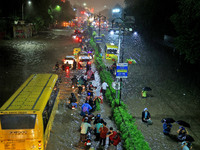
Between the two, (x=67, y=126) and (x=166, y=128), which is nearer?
(x=166, y=128)

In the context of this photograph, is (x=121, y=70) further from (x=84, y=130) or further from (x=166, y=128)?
(x=84, y=130)

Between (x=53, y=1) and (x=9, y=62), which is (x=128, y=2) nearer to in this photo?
(x=53, y=1)

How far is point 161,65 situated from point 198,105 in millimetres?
14978

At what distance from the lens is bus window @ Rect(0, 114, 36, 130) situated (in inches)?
316

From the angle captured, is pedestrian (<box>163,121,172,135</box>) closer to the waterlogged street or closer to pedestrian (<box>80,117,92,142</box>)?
the waterlogged street

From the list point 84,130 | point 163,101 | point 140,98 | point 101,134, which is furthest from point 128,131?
point 163,101

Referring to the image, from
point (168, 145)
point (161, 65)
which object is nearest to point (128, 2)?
point (161, 65)

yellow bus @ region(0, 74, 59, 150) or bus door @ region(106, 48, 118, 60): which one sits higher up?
bus door @ region(106, 48, 118, 60)

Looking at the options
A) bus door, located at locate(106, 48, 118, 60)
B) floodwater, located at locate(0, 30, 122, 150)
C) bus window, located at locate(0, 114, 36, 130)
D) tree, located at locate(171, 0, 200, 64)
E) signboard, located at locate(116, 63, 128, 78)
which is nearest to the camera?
bus window, located at locate(0, 114, 36, 130)

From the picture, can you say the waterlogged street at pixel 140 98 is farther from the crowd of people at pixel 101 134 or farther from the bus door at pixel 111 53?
the bus door at pixel 111 53

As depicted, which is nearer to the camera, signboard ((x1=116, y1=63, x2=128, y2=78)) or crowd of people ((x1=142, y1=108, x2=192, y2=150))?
crowd of people ((x1=142, y1=108, x2=192, y2=150))

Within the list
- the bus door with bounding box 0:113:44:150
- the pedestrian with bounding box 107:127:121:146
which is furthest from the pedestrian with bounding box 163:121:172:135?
the bus door with bounding box 0:113:44:150

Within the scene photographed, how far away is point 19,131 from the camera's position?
8102mm

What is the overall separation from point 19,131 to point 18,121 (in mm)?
386
